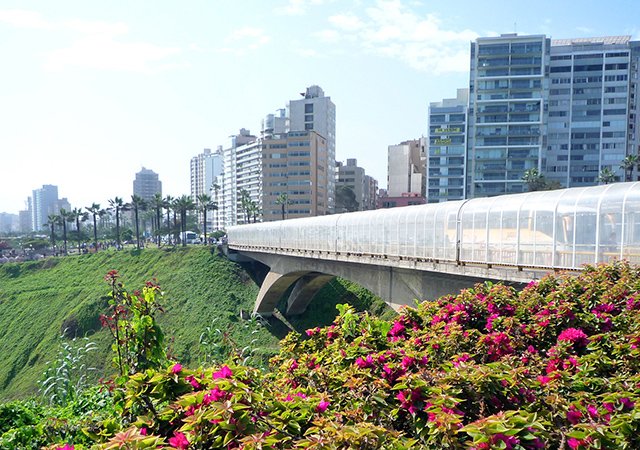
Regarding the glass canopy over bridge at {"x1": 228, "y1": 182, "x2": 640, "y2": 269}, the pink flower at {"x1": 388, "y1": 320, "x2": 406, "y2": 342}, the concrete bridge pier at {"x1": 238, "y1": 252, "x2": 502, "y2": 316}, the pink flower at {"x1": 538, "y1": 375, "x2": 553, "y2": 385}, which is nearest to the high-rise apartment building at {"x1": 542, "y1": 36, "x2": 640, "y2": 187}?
the concrete bridge pier at {"x1": 238, "y1": 252, "x2": 502, "y2": 316}

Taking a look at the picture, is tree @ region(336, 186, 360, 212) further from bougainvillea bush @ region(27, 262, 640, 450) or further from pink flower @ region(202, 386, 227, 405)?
pink flower @ region(202, 386, 227, 405)

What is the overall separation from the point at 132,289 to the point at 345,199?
75.3 metres

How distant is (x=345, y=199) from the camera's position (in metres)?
127

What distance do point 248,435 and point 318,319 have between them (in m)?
46.8

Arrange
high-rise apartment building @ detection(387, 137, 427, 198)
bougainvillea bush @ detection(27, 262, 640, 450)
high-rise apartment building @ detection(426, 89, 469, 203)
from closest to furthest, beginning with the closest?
bougainvillea bush @ detection(27, 262, 640, 450), high-rise apartment building @ detection(426, 89, 469, 203), high-rise apartment building @ detection(387, 137, 427, 198)

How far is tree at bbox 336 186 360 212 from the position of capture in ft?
416

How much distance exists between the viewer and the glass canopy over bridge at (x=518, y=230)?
13.3 meters

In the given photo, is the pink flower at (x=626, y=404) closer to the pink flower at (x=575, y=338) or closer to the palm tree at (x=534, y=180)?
the pink flower at (x=575, y=338)

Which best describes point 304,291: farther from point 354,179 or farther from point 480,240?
point 354,179

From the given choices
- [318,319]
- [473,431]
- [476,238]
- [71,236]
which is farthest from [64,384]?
[71,236]

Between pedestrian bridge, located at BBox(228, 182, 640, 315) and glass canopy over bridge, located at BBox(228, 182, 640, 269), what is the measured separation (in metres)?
0.03

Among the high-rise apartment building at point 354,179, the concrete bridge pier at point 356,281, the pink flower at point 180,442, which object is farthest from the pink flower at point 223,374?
the high-rise apartment building at point 354,179

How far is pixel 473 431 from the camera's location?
3545mm

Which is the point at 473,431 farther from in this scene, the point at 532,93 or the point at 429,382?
the point at 532,93
